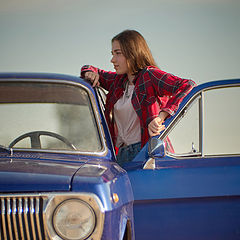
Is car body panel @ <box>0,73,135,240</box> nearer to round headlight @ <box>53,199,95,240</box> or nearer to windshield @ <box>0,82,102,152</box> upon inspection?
round headlight @ <box>53,199,95,240</box>

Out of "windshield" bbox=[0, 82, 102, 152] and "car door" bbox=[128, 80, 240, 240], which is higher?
"windshield" bbox=[0, 82, 102, 152]

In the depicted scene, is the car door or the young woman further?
the young woman

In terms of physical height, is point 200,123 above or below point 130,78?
below

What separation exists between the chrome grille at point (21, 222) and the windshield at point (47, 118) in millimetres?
970

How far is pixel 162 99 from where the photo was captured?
4.05 m

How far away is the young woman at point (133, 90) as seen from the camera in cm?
379

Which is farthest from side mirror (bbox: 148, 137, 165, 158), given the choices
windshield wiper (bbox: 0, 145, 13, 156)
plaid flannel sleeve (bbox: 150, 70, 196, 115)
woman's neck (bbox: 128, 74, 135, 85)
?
woman's neck (bbox: 128, 74, 135, 85)

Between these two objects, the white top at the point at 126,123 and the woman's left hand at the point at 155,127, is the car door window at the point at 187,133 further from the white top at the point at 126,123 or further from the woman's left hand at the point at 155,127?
the white top at the point at 126,123

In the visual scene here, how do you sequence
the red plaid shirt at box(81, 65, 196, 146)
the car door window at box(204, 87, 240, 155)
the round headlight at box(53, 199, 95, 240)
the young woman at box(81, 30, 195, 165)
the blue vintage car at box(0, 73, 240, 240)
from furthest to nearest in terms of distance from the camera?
the young woman at box(81, 30, 195, 165) < the red plaid shirt at box(81, 65, 196, 146) < the car door window at box(204, 87, 240, 155) < the blue vintage car at box(0, 73, 240, 240) < the round headlight at box(53, 199, 95, 240)

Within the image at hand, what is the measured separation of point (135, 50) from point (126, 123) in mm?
640

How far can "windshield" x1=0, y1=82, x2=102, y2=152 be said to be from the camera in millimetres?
3232

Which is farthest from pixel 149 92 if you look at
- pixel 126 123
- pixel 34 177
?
pixel 34 177

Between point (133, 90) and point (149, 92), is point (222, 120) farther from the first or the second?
point (133, 90)

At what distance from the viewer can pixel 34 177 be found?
2326mm
